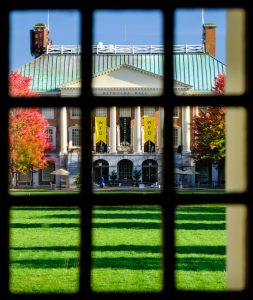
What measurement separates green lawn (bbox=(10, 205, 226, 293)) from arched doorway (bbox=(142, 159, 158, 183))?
24.3 metres

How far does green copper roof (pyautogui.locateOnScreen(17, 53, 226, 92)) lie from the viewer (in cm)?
4147

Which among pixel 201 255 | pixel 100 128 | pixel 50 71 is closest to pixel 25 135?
pixel 100 128

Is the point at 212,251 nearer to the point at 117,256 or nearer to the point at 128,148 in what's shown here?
the point at 117,256

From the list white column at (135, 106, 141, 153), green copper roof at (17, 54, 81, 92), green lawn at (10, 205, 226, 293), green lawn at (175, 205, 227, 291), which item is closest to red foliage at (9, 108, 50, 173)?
white column at (135, 106, 141, 153)

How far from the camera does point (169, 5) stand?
45.5 inches

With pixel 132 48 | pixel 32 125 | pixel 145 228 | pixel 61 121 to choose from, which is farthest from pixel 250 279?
pixel 132 48

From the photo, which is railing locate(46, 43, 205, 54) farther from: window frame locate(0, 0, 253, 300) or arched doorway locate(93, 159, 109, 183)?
window frame locate(0, 0, 253, 300)

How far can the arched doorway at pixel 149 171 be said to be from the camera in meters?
38.2

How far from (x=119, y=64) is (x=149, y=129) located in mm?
5926

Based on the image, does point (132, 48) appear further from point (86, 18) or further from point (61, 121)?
point (86, 18)

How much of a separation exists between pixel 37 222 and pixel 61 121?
2771 cm

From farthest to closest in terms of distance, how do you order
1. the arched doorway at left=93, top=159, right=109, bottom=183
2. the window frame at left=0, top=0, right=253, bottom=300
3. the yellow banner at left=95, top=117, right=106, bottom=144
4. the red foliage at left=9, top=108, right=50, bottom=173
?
the arched doorway at left=93, top=159, right=109, bottom=183 → the yellow banner at left=95, top=117, right=106, bottom=144 → the red foliage at left=9, top=108, right=50, bottom=173 → the window frame at left=0, top=0, right=253, bottom=300

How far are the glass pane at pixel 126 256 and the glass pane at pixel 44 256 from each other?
27 cm

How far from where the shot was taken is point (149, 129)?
127 feet
